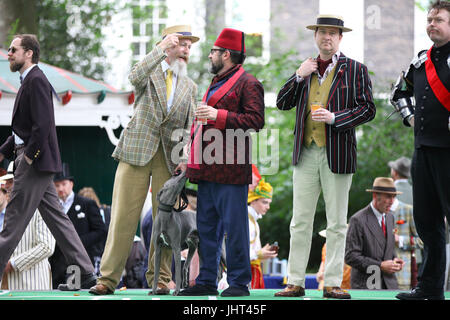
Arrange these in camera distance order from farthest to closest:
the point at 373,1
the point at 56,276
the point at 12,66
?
the point at 373,1
the point at 56,276
the point at 12,66

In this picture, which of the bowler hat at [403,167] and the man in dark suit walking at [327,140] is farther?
the bowler hat at [403,167]

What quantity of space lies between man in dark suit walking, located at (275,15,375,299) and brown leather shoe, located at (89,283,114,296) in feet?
4.46

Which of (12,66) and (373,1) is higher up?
(373,1)

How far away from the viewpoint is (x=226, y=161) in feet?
20.8

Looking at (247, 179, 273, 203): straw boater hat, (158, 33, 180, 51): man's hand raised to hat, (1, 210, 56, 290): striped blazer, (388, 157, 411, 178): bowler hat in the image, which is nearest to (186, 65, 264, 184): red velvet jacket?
(158, 33, 180, 51): man's hand raised to hat

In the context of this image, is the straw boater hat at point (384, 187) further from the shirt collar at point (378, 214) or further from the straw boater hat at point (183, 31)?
the straw boater hat at point (183, 31)

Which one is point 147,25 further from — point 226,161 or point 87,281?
point 226,161

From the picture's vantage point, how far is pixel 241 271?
6297 millimetres

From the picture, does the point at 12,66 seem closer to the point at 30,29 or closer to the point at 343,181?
the point at 343,181

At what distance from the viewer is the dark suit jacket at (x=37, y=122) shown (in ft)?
21.9

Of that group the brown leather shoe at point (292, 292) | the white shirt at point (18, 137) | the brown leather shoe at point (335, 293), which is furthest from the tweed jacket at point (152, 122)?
the brown leather shoe at point (335, 293)
